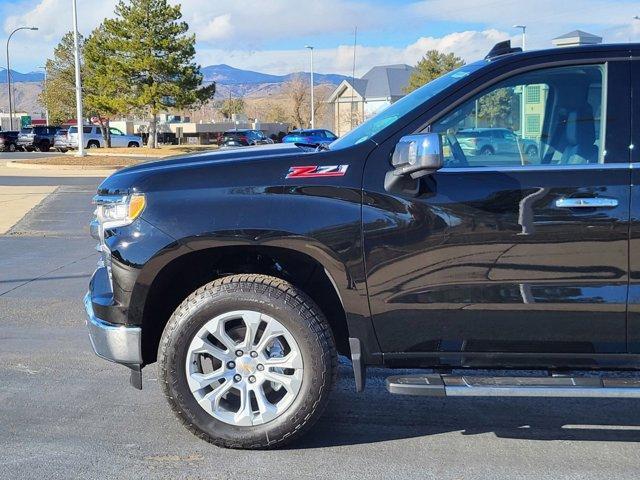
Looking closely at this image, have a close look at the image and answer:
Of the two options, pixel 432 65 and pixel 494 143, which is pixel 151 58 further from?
pixel 494 143

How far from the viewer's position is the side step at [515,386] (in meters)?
3.65

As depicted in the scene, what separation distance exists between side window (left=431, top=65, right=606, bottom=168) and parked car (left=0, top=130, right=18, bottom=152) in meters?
53.2

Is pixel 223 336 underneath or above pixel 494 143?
underneath

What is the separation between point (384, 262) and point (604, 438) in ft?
5.56

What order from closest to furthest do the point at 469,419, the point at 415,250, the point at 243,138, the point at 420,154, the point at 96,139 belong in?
the point at 420,154 → the point at 415,250 → the point at 469,419 → the point at 243,138 → the point at 96,139

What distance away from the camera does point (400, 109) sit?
421 cm

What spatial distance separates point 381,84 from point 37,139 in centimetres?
2996

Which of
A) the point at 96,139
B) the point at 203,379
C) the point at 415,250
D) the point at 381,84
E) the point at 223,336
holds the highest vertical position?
the point at 381,84

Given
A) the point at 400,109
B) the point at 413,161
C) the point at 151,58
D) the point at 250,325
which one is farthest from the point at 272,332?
the point at 151,58

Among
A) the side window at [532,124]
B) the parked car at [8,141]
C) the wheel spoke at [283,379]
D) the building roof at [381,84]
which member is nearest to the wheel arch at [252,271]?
the wheel spoke at [283,379]

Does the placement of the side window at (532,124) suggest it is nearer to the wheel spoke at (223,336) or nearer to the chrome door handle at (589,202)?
the chrome door handle at (589,202)

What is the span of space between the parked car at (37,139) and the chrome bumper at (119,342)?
5183cm

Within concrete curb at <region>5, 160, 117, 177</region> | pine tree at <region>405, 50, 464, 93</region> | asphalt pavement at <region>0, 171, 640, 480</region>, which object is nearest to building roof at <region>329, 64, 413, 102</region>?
pine tree at <region>405, 50, 464, 93</region>

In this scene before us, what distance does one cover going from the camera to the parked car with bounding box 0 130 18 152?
5181 centimetres
